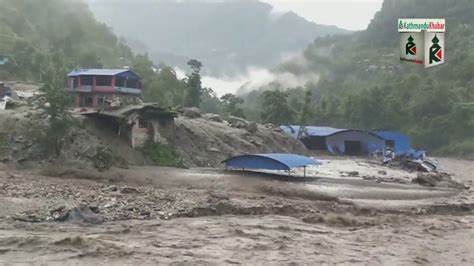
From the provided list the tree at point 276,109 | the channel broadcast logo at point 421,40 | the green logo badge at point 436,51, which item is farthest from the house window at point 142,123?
the tree at point 276,109

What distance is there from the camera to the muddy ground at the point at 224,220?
14703 millimetres

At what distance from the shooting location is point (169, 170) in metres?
31.9

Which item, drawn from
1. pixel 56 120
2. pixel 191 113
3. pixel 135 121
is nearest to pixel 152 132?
pixel 135 121

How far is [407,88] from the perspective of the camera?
79312 mm

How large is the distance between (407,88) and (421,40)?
56.1 meters

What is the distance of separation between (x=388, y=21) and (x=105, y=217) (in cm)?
11212

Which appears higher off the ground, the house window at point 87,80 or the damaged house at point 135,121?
the house window at point 87,80

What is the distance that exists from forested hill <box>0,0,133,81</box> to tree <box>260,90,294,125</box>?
Result: 2385 cm

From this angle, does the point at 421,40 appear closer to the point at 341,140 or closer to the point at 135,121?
the point at 135,121

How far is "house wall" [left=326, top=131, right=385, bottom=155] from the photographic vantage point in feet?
192

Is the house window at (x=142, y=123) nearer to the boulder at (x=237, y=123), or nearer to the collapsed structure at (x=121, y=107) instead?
the collapsed structure at (x=121, y=107)

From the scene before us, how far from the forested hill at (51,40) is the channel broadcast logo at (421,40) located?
144 ft

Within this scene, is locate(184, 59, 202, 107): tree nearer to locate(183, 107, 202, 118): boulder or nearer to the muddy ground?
locate(183, 107, 202, 118): boulder

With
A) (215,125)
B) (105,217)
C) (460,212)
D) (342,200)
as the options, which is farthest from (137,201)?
(215,125)
